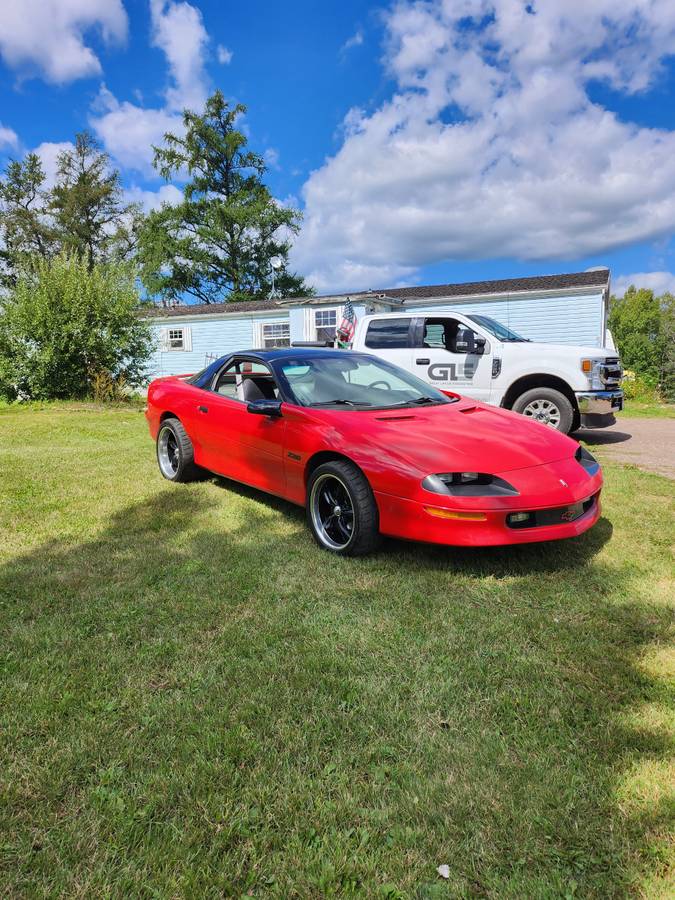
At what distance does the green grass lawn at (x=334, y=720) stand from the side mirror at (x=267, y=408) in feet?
3.22

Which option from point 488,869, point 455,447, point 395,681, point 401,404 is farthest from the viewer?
point 401,404

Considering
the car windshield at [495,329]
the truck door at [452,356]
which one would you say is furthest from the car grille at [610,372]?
the truck door at [452,356]

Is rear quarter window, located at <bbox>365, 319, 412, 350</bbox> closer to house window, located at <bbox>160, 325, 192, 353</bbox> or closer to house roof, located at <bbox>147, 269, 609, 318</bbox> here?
house roof, located at <bbox>147, 269, 609, 318</bbox>

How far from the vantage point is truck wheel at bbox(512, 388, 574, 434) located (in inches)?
303

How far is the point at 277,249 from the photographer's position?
35.1 metres

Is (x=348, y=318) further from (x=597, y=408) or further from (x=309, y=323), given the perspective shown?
(x=597, y=408)

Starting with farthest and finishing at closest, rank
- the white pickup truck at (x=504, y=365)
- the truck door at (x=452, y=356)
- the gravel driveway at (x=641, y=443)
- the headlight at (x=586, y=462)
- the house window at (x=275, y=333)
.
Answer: the house window at (x=275, y=333), the truck door at (x=452, y=356), the white pickup truck at (x=504, y=365), the gravel driveway at (x=641, y=443), the headlight at (x=586, y=462)

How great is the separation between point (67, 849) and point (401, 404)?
3.39 metres

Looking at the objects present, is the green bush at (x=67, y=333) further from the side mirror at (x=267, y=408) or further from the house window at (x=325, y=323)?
the side mirror at (x=267, y=408)

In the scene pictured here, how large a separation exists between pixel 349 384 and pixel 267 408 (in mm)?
746

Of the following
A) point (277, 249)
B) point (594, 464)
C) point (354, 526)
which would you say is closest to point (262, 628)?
point (354, 526)

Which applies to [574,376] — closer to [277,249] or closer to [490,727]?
[490,727]

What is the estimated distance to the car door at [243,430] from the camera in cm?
431

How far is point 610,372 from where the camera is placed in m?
7.82
